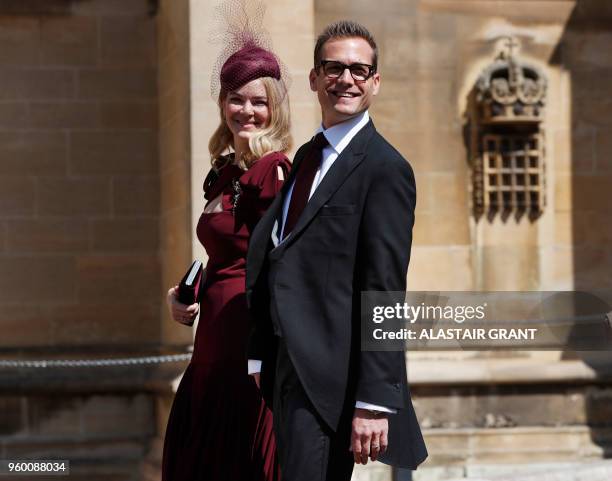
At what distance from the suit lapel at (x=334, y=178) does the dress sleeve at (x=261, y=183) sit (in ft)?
1.91

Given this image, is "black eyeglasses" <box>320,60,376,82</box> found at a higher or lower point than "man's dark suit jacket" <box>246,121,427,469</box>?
higher

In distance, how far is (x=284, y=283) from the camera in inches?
127

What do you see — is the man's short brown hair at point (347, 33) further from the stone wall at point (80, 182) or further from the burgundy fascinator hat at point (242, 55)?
the stone wall at point (80, 182)

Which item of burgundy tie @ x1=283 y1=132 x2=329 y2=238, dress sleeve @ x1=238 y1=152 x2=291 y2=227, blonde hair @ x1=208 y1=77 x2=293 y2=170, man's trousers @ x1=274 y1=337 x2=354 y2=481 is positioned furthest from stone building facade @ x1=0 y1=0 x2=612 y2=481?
man's trousers @ x1=274 y1=337 x2=354 y2=481

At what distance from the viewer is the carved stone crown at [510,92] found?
6793mm

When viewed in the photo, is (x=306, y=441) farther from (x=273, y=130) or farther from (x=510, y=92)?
(x=510, y=92)

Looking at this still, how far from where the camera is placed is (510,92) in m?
6.83

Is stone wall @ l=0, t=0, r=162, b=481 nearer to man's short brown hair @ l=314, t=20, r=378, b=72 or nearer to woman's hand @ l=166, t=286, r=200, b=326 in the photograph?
woman's hand @ l=166, t=286, r=200, b=326

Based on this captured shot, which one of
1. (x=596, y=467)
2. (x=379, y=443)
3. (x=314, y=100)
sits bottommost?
(x=596, y=467)

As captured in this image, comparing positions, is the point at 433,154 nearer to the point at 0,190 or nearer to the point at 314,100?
the point at 314,100

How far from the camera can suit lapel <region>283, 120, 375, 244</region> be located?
3.21 meters

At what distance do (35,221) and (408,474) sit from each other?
132 inches

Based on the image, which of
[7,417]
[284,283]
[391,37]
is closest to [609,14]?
[391,37]

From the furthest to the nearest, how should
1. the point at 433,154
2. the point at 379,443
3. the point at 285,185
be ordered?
1. the point at 433,154
2. the point at 285,185
3. the point at 379,443
